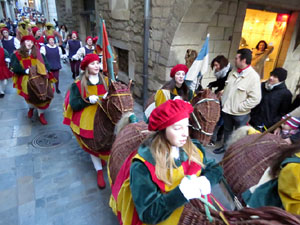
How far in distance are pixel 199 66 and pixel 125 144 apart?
148 centimetres

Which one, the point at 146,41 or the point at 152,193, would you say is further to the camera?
the point at 146,41

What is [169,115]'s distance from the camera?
4.45ft

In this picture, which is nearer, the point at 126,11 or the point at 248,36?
the point at 126,11

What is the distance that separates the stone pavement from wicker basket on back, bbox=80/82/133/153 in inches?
32.0

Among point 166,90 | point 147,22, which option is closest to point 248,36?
point 147,22

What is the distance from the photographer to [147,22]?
5.41 meters

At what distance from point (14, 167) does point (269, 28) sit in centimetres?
845

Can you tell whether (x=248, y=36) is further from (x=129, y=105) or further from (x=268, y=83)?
(x=129, y=105)

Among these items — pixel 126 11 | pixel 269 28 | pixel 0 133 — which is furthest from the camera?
pixel 269 28

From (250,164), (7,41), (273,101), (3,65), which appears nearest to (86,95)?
(250,164)

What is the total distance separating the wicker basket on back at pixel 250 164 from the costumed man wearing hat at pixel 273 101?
1322 mm

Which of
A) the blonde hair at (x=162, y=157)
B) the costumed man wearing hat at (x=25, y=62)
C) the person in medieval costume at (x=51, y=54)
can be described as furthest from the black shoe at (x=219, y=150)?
the person in medieval costume at (x=51, y=54)

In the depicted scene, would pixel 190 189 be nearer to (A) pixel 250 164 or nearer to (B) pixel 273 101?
(A) pixel 250 164

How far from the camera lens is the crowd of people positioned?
1.36 meters
